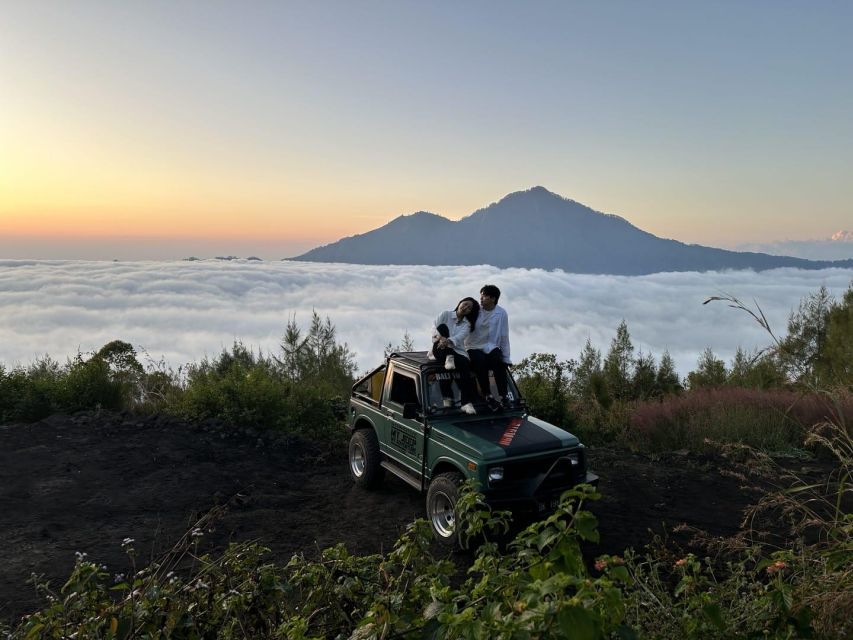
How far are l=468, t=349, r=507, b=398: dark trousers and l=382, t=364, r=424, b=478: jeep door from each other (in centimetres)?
85

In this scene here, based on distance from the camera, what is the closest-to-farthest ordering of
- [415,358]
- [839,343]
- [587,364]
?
1. [415,358]
2. [839,343]
3. [587,364]

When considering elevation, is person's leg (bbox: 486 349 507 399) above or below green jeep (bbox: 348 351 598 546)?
above

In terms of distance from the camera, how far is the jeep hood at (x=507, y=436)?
5.68 m

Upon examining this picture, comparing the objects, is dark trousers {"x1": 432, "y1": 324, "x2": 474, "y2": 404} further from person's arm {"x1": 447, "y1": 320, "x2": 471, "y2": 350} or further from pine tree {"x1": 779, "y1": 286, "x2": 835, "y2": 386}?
pine tree {"x1": 779, "y1": 286, "x2": 835, "y2": 386}

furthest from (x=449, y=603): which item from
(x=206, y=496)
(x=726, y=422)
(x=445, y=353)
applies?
(x=726, y=422)

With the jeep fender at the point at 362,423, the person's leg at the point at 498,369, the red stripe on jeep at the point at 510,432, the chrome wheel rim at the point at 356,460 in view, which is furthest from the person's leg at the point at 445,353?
the chrome wheel rim at the point at 356,460

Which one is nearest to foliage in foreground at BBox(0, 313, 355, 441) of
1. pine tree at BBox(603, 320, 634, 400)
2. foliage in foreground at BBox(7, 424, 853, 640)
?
foliage in foreground at BBox(7, 424, 853, 640)

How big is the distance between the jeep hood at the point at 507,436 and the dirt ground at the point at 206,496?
1.37 metres

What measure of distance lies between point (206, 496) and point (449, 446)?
3904 mm

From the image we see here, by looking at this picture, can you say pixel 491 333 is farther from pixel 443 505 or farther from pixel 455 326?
pixel 443 505

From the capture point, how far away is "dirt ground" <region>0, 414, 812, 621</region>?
6094 mm

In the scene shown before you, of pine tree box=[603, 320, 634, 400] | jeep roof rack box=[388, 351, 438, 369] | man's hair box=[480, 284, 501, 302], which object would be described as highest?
Answer: man's hair box=[480, 284, 501, 302]

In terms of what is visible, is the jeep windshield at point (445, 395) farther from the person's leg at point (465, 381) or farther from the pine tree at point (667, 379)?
the pine tree at point (667, 379)

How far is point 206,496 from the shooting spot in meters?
7.65
